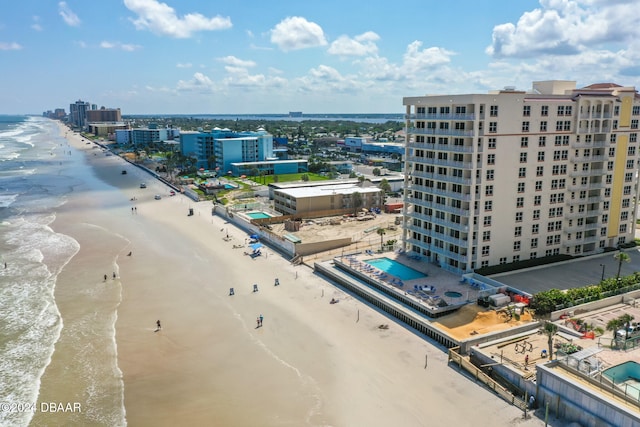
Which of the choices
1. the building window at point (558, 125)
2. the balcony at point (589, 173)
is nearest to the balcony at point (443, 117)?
the building window at point (558, 125)

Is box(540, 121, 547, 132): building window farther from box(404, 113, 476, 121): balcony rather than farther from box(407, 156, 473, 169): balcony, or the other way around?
box(407, 156, 473, 169): balcony

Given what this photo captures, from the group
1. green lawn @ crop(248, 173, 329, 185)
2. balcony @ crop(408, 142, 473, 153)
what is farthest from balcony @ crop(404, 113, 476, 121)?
green lawn @ crop(248, 173, 329, 185)

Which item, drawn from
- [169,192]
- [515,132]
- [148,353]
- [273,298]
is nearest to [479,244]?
[515,132]

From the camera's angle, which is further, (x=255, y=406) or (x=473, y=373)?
(x=473, y=373)

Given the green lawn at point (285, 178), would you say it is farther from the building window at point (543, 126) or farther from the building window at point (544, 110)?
the building window at point (544, 110)

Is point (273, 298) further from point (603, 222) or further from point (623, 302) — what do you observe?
point (603, 222)

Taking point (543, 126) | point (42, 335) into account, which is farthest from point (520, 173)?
point (42, 335)

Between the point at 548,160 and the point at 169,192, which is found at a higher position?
the point at 548,160
